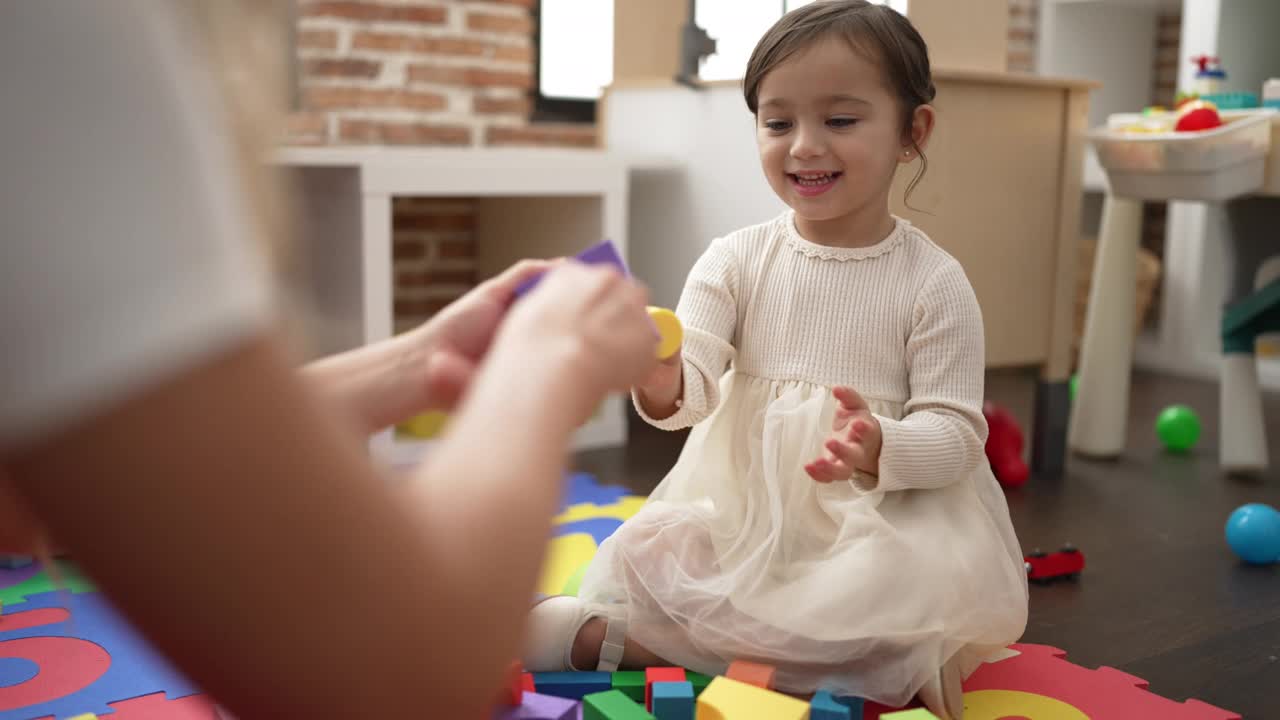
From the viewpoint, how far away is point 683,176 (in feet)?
7.06

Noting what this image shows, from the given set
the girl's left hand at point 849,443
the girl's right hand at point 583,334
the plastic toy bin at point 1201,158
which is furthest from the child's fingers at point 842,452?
the plastic toy bin at point 1201,158

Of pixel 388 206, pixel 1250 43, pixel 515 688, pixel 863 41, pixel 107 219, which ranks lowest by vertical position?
pixel 515 688

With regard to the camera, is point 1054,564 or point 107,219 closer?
point 107,219

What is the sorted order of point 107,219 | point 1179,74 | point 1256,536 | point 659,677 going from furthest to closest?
point 1179,74, point 1256,536, point 659,677, point 107,219

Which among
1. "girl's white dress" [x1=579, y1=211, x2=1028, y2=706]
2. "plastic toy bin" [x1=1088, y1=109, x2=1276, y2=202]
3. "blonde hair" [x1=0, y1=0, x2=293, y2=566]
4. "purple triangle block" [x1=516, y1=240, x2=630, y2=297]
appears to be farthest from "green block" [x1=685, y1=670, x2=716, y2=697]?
"plastic toy bin" [x1=1088, y1=109, x2=1276, y2=202]

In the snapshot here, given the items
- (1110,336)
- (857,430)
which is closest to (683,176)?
(1110,336)

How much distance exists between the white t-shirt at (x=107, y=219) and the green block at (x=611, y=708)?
2.22 ft

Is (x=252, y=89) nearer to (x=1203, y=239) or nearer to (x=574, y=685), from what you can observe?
(x=574, y=685)

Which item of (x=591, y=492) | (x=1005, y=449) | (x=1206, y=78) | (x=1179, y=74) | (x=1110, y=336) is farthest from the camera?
(x=1179, y=74)

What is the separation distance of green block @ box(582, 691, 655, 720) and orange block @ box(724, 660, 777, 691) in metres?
0.09

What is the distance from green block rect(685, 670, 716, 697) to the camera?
1.06m

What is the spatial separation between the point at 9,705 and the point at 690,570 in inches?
23.7

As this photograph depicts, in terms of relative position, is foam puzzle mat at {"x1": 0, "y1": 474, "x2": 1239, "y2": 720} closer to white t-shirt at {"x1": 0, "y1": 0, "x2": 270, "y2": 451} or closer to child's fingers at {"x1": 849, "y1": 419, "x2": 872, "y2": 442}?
child's fingers at {"x1": 849, "y1": 419, "x2": 872, "y2": 442}

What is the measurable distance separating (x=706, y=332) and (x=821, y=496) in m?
0.20
